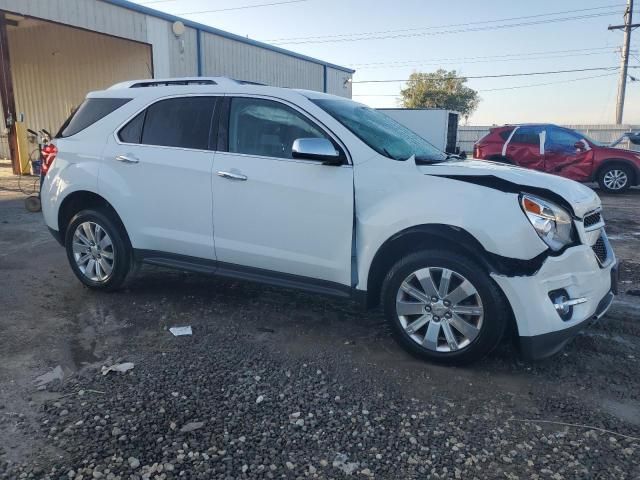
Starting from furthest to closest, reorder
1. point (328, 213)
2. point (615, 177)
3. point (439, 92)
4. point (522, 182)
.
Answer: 1. point (439, 92)
2. point (615, 177)
3. point (328, 213)
4. point (522, 182)

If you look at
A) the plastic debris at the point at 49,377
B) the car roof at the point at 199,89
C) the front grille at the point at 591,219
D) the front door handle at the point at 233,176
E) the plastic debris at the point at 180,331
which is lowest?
the plastic debris at the point at 49,377

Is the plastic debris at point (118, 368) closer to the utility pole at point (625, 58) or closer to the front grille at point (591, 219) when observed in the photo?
the front grille at point (591, 219)

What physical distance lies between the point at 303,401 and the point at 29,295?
3.32 metres

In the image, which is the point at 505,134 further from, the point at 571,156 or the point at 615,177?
the point at 615,177

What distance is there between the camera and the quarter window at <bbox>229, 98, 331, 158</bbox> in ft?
12.9

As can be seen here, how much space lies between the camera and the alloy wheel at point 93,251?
481 centimetres

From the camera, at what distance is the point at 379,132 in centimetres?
411

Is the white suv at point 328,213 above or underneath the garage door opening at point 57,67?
underneath

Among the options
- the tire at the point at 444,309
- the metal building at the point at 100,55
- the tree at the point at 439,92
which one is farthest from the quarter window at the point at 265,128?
the tree at the point at 439,92

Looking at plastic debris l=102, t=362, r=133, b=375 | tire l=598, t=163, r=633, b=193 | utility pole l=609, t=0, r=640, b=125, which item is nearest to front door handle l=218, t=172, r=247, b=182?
plastic debris l=102, t=362, r=133, b=375

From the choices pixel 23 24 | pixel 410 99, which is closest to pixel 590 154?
pixel 23 24

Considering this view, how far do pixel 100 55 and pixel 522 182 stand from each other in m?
19.4

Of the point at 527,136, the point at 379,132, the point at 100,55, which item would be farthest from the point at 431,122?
the point at 379,132

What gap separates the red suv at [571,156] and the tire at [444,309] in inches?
425
